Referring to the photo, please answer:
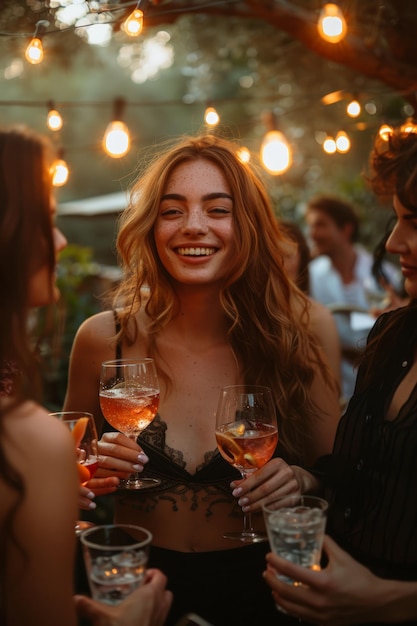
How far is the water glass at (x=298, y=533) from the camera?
141 cm

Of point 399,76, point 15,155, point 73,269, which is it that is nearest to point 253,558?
point 15,155

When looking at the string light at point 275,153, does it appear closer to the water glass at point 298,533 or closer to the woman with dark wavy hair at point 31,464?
the woman with dark wavy hair at point 31,464

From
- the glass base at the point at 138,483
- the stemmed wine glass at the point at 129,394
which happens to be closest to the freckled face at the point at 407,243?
the stemmed wine glass at the point at 129,394

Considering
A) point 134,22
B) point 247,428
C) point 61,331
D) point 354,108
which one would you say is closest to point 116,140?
point 61,331

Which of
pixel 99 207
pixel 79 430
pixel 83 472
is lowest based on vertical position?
pixel 83 472

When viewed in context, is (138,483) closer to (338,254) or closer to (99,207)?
(338,254)

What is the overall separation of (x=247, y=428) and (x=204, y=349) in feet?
2.72

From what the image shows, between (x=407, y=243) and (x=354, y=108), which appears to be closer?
(x=407, y=243)

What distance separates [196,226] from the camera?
249cm

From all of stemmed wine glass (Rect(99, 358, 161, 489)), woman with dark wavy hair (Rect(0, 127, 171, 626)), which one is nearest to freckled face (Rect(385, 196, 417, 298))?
stemmed wine glass (Rect(99, 358, 161, 489))

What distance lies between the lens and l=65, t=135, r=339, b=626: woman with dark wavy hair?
89.1 inches

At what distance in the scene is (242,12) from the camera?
4781mm

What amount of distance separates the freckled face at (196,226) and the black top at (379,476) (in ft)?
2.38

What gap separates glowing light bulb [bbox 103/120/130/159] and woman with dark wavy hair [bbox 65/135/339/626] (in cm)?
213
